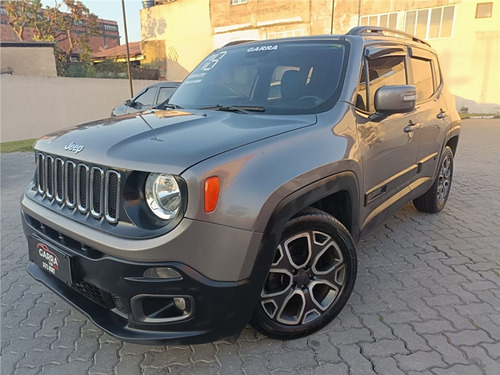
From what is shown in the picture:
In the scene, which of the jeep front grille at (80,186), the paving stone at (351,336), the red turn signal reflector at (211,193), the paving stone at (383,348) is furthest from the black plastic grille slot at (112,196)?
the paving stone at (383,348)

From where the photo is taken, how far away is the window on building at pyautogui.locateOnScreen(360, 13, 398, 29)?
20891 mm

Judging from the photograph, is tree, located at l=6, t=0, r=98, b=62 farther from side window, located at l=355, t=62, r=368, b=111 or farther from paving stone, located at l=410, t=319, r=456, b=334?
paving stone, located at l=410, t=319, r=456, b=334

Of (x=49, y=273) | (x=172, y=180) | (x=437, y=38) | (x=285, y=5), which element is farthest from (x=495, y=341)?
(x=285, y=5)

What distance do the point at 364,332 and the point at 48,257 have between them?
2027mm

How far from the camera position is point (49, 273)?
233 cm

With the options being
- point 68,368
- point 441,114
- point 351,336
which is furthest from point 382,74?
point 68,368

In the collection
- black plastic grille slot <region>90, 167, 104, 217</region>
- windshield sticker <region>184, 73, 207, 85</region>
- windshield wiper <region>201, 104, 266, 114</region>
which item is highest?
windshield sticker <region>184, 73, 207, 85</region>

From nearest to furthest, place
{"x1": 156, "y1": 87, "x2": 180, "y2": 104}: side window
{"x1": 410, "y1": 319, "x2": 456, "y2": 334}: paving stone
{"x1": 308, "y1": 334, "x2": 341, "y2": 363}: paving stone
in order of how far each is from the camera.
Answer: {"x1": 308, "y1": 334, "x2": 341, "y2": 363}: paving stone, {"x1": 410, "y1": 319, "x2": 456, "y2": 334}: paving stone, {"x1": 156, "y1": 87, "x2": 180, "y2": 104}: side window

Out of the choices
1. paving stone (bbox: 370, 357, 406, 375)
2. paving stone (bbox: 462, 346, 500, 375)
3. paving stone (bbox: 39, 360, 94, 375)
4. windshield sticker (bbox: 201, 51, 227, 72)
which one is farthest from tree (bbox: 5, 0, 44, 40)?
paving stone (bbox: 462, 346, 500, 375)

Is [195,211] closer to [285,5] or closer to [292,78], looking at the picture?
[292,78]

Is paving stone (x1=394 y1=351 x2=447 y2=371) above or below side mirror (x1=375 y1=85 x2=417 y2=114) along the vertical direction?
below

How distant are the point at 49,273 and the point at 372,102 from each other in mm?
2545

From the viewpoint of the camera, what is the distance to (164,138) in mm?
2033

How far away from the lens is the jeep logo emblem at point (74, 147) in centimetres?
208
